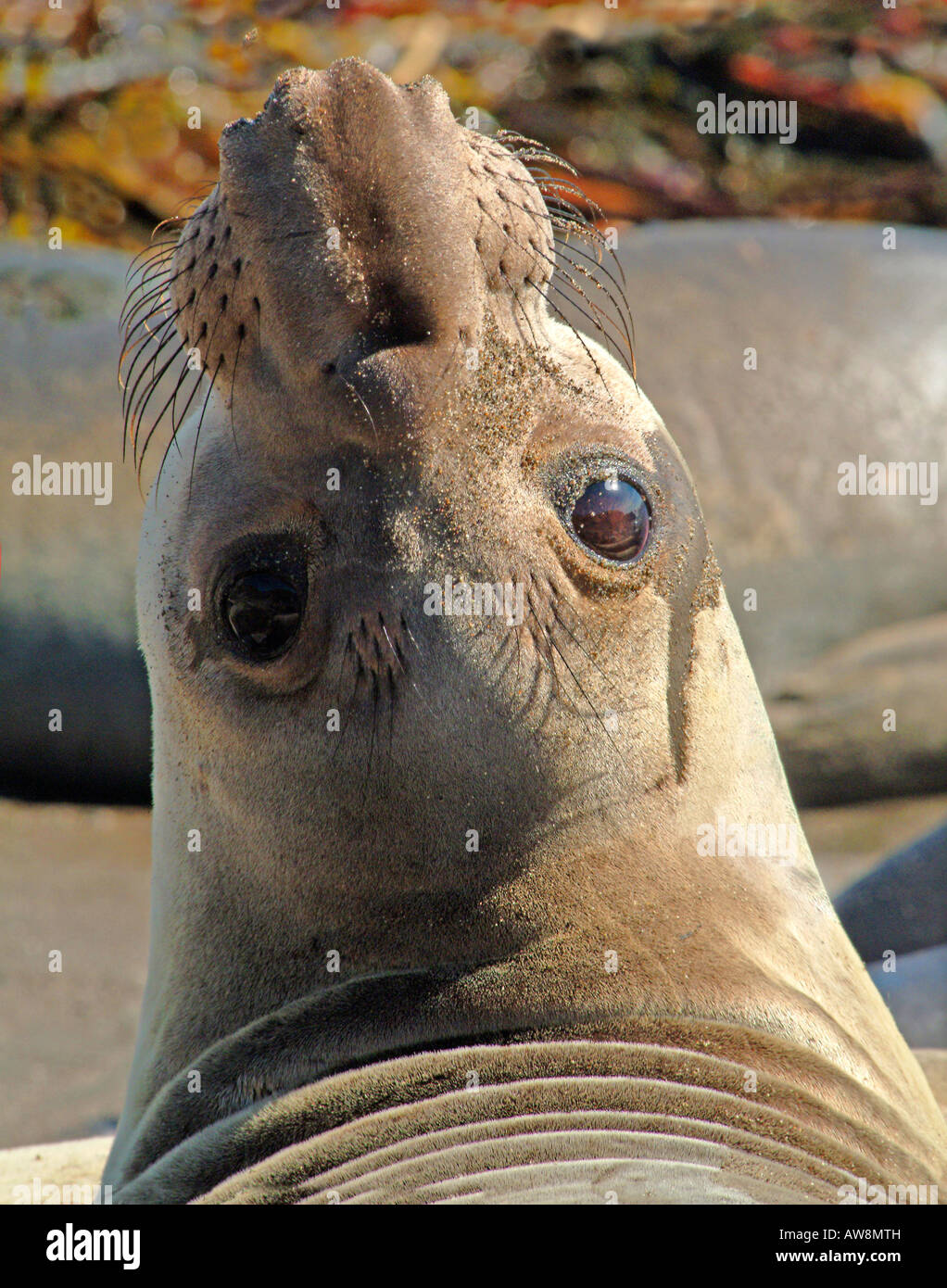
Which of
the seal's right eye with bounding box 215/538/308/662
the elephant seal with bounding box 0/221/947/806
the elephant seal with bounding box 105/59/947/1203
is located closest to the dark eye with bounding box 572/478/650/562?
the elephant seal with bounding box 105/59/947/1203

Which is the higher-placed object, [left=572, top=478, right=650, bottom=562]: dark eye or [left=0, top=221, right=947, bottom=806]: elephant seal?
[left=0, top=221, right=947, bottom=806]: elephant seal

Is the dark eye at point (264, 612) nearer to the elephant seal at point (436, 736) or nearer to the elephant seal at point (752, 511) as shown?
the elephant seal at point (436, 736)

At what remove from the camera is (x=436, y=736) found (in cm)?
172

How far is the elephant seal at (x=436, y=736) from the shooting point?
1.67 metres

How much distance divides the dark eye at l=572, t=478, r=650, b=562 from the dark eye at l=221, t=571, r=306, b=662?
347 mm

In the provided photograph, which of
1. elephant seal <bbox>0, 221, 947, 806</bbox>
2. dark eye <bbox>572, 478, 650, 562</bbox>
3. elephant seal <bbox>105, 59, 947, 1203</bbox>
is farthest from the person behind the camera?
elephant seal <bbox>0, 221, 947, 806</bbox>

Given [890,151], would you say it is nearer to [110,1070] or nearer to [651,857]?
[110,1070]

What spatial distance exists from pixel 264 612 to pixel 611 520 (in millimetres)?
427

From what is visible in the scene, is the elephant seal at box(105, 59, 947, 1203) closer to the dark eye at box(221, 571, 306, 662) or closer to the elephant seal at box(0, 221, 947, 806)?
the dark eye at box(221, 571, 306, 662)

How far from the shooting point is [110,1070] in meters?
3.73

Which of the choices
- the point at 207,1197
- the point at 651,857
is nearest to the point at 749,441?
the point at 651,857

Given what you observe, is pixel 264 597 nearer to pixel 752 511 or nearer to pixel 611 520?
pixel 611 520

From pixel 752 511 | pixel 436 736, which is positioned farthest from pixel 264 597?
pixel 752 511

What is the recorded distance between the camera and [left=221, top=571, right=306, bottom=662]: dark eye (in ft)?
5.73
